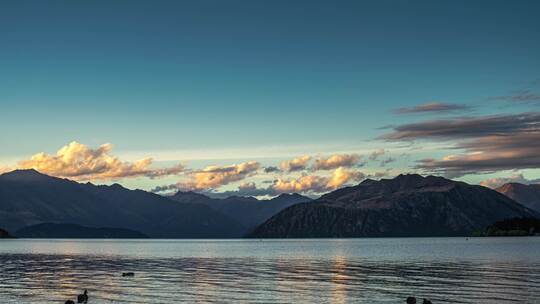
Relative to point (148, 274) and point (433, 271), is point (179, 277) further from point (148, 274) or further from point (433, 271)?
point (433, 271)

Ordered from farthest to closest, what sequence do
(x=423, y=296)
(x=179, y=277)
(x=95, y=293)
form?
(x=179, y=277)
(x=95, y=293)
(x=423, y=296)

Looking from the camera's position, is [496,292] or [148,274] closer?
[496,292]

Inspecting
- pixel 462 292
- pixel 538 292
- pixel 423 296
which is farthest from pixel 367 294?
pixel 538 292

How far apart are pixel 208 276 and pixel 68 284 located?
94.2 feet

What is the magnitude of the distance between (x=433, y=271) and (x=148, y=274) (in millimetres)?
62268

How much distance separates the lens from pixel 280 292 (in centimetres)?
9812

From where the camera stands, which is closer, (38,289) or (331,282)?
(38,289)

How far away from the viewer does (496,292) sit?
9500cm

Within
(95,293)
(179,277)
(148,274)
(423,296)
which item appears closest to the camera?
(423,296)

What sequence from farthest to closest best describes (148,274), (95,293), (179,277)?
(148,274), (179,277), (95,293)

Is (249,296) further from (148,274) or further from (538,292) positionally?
(148,274)

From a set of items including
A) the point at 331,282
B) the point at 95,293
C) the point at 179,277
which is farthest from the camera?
the point at 179,277

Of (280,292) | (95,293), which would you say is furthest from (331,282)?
(95,293)

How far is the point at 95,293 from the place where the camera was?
327ft
